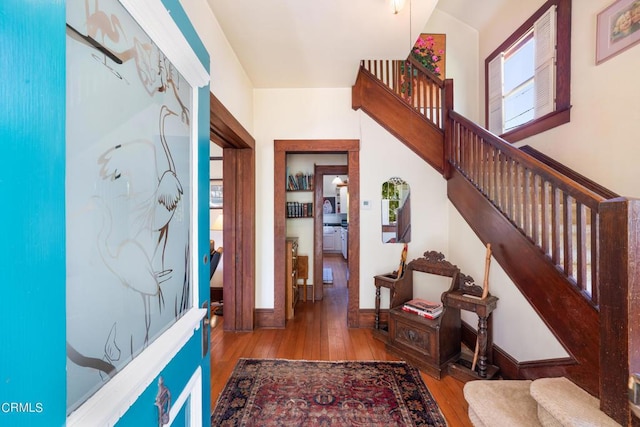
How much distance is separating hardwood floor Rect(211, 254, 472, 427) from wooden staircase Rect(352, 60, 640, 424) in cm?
59

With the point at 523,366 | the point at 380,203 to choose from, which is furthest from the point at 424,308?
the point at 380,203

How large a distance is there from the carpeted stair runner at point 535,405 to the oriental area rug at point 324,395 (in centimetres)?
37

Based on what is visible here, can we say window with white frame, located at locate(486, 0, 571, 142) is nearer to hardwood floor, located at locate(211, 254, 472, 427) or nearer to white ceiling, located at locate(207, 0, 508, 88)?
white ceiling, located at locate(207, 0, 508, 88)

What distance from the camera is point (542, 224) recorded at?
5.45 ft

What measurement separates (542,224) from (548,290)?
415 mm

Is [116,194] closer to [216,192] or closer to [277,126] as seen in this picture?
[277,126]

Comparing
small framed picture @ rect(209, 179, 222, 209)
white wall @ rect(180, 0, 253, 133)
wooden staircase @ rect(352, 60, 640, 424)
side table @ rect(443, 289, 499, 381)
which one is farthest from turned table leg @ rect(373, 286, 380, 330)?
small framed picture @ rect(209, 179, 222, 209)

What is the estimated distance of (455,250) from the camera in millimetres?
2771

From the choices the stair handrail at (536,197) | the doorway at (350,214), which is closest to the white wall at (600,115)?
the stair handrail at (536,197)

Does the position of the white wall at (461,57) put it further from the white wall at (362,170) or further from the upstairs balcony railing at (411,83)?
the white wall at (362,170)

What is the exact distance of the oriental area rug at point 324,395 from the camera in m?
1.66

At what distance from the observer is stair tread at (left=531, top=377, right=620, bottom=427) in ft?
3.46

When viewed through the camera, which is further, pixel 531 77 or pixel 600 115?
pixel 531 77

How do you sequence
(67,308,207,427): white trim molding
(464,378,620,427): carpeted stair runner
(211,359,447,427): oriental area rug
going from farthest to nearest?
(211,359,447,427): oriental area rug, (464,378,620,427): carpeted stair runner, (67,308,207,427): white trim molding
